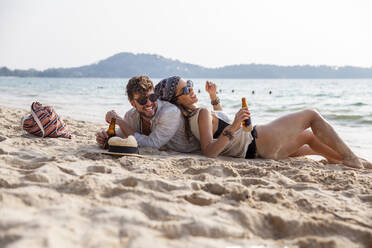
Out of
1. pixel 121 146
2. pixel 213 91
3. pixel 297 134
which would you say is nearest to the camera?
pixel 121 146

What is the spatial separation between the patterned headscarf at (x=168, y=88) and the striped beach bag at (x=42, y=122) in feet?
5.41

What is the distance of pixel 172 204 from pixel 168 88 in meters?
1.87

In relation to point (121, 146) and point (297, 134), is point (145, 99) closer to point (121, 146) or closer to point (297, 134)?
point (121, 146)

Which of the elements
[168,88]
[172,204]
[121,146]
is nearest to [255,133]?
[168,88]

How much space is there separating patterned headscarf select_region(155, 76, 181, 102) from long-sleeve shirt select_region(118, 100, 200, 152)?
3.5 inches

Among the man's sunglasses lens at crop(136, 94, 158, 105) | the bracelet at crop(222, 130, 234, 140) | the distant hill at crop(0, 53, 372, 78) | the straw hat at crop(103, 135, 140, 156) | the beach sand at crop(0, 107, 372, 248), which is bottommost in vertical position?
the beach sand at crop(0, 107, 372, 248)

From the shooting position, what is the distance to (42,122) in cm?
453

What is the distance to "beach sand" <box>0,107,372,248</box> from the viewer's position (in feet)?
5.86

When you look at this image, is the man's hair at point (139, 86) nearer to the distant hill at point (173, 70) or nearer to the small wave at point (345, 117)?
the small wave at point (345, 117)

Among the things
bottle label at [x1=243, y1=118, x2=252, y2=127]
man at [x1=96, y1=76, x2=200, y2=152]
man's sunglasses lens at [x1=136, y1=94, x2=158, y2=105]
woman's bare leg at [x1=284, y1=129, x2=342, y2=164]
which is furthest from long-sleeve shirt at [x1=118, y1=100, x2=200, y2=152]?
woman's bare leg at [x1=284, y1=129, x2=342, y2=164]

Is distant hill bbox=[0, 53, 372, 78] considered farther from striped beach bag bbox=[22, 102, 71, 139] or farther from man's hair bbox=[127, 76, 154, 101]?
man's hair bbox=[127, 76, 154, 101]

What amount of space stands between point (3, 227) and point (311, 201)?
1992mm

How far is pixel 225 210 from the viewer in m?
2.17

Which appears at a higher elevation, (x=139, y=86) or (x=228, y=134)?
(x=139, y=86)
